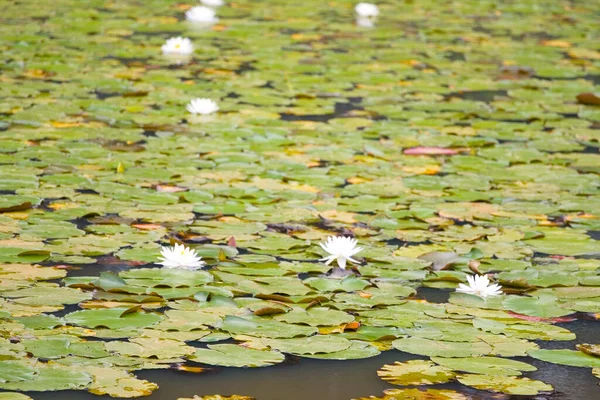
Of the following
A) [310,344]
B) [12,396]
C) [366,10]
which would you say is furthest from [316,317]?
[366,10]

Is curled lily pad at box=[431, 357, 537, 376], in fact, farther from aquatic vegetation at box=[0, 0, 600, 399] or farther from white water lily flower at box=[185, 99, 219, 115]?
white water lily flower at box=[185, 99, 219, 115]

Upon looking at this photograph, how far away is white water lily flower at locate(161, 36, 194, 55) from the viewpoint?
5.77 meters

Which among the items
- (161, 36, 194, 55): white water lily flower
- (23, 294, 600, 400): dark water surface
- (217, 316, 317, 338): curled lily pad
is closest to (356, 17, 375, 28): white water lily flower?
(161, 36, 194, 55): white water lily flower

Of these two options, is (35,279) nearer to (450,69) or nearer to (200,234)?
(200,234)

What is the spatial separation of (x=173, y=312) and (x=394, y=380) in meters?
0.62

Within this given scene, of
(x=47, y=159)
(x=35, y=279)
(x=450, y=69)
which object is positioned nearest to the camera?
(x=35, y=279)

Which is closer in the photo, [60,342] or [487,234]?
[60,342]

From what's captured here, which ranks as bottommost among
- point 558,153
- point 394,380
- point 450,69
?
point 394,380

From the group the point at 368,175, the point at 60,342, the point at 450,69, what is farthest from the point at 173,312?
the point at 450,69

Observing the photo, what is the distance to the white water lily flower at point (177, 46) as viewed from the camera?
5.77 meters

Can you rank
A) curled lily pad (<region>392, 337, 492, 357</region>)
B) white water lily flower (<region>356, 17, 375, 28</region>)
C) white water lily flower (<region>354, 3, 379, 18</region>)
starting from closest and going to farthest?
curled lily pad (<region>392, 337, 492, 357</region>)
white water lily flower (<region>356, 17, 375, 28</region>)
white water lily flower (<region>354, 3, 379, 18</region>)

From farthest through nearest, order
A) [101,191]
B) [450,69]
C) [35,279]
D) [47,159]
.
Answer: [450,69] → [47,159] → [101,191] → [35,279]

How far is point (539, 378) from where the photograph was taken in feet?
7.63

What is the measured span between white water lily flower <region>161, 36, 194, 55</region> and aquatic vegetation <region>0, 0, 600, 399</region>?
14 mm
